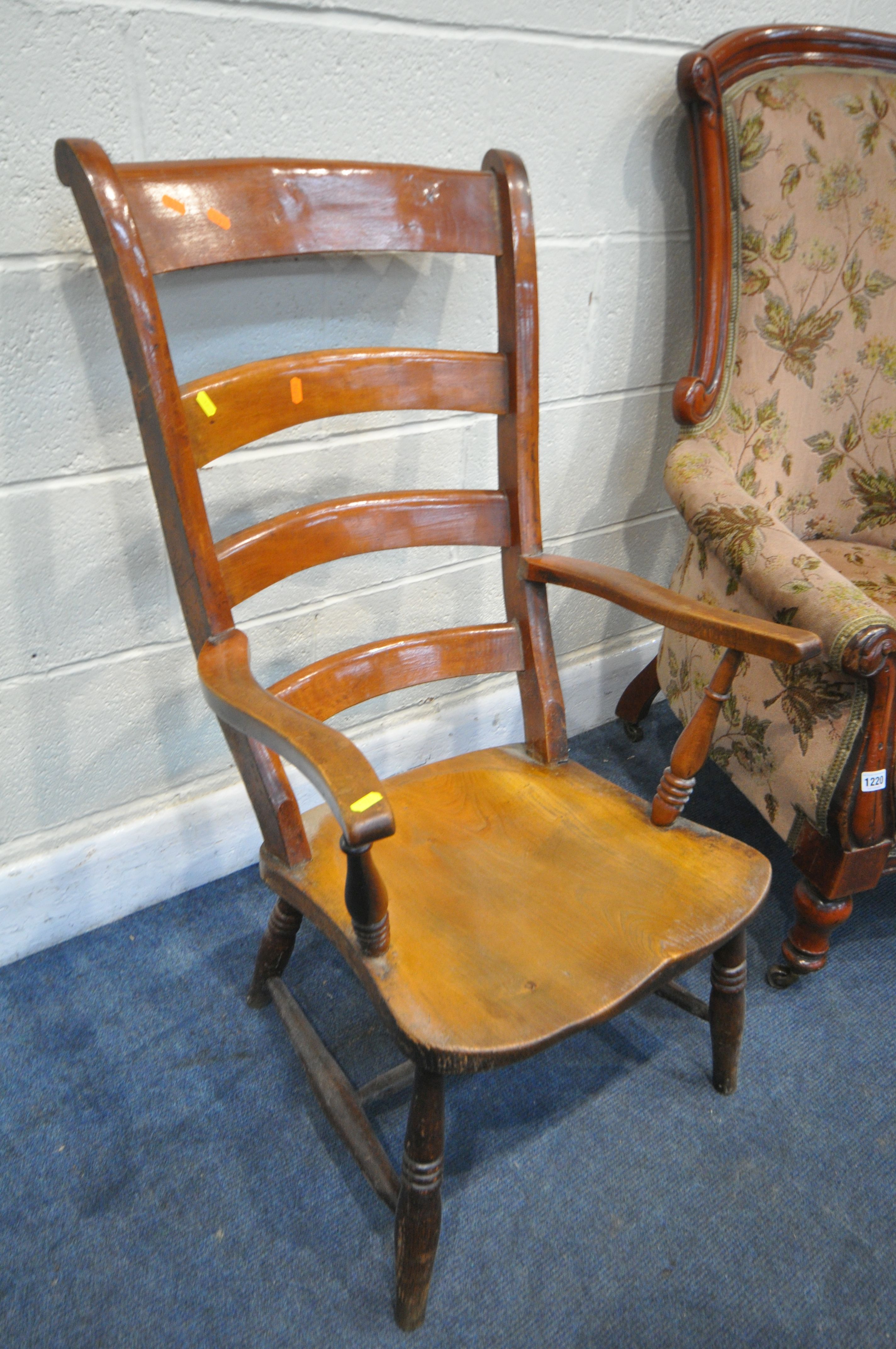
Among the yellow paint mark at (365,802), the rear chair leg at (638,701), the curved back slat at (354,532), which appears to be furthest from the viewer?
the rear chair leg at (638,701)

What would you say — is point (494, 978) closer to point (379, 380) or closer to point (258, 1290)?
point (258, 1290)

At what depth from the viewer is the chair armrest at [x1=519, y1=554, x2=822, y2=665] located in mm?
842

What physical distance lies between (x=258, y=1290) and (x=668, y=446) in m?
1.43

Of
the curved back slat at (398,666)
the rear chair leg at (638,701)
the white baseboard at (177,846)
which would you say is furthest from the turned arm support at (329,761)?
the rear chair leg at (638,701)

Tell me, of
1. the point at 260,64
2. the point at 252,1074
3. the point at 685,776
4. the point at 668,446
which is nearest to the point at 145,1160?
the point at 252,1074

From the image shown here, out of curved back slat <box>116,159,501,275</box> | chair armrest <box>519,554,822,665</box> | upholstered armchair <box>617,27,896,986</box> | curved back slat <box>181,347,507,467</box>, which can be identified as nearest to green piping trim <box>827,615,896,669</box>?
upholstered armchair <box>617,27,896,986</box>

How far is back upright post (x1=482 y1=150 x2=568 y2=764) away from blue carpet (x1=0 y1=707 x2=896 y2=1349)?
1.54 feet

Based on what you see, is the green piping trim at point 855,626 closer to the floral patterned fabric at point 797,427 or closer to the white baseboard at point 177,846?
the floral patterned fabric at point 797,427

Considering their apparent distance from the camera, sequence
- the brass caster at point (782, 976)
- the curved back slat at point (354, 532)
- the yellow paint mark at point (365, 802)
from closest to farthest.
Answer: the yellow paint mark at point (365, 802) → the curved back slat at point (354, 532) → the brass caster at point (782, 976)

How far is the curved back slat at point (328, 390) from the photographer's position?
0.85 metres

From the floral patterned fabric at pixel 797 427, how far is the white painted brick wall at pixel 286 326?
0.17 metres

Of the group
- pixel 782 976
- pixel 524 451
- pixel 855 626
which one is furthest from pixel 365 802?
pixel 782 976

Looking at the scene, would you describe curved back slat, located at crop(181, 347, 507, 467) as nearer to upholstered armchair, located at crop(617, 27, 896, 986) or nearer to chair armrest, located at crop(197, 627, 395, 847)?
chair armrest, located at crop(197, 627, 395, 847)

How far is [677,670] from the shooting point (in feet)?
4.75
